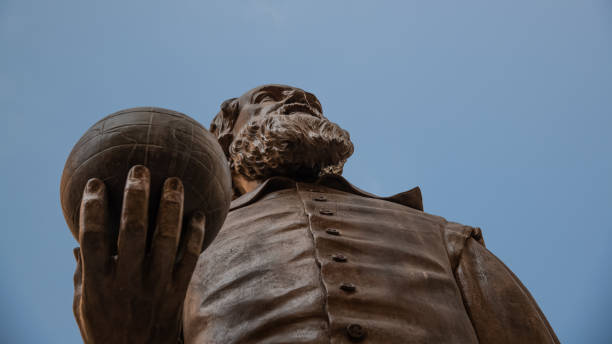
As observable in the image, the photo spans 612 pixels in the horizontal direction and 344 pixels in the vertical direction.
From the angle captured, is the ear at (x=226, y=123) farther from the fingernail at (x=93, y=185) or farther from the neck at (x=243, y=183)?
the fingernail at (x=93, y=185)

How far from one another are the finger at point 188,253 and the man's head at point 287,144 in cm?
274

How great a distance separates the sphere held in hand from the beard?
2.46 metres

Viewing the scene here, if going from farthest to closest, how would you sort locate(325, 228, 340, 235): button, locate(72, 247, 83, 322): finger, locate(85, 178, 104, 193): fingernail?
1. locate(325, 228, 340, 235): button
2. locate(72, 247, 83, 322): finger
3. locate(85, 178, 104, 193): fingernail

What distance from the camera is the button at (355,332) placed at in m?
3.98

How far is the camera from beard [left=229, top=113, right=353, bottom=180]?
6.45m

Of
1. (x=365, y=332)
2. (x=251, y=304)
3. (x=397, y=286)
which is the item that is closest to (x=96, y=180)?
(x=251, y=304)

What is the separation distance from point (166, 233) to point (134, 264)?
22 centimetres

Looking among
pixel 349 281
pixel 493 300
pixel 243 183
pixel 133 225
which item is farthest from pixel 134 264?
pixel 243 183

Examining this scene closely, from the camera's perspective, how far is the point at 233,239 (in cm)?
529

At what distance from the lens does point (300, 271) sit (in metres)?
4.59

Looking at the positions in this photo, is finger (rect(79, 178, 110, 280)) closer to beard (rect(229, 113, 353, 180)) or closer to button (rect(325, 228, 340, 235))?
button (rect(325, 228, 340, 235))

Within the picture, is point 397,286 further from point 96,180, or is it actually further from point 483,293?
point 96,180

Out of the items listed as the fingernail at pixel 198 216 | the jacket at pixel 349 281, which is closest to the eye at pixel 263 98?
the jacket at pixel 349 281

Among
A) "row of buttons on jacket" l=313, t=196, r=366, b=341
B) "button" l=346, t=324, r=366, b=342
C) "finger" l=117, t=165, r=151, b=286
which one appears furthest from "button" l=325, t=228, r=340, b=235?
"finger" l=117, t=165, r=151, b=286
